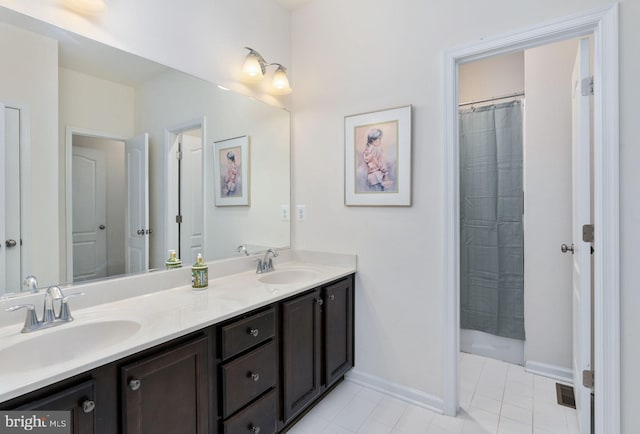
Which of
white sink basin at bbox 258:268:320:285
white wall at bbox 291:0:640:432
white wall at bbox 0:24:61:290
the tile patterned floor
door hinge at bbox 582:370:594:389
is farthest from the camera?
white sink basin at bbox 258:268:320:285

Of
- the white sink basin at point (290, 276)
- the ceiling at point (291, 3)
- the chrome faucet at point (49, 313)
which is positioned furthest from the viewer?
the ceiling at point (291, 3)

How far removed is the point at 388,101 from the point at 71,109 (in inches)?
65.3

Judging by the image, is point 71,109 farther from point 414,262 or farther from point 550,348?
point 550,348

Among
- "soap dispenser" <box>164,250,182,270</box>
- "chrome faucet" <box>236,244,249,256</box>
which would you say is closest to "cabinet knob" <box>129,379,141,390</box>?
"soap dispenser" <box>164,250,182,270</box>

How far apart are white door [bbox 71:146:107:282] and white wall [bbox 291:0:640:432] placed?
129cm

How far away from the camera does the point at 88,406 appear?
917mm

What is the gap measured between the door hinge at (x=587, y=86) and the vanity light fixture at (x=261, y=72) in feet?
5.51

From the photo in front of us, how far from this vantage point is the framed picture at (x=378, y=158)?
1957mm

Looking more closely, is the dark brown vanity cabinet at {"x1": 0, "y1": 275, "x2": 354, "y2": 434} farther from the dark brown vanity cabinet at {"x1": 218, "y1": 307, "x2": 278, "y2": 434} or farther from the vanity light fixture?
the vanity light fixture

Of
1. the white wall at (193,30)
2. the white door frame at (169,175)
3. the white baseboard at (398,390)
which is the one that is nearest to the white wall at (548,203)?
the white baseboard at (398,390)

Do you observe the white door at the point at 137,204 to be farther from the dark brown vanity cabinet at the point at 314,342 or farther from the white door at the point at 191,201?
the dark brown vanity cabinet at the point at 314,342

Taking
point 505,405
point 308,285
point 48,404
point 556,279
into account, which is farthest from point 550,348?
point 48,404

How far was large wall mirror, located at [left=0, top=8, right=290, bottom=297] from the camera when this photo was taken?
1229 mm

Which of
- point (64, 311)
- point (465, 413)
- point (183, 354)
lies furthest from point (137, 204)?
point (465, 413)
